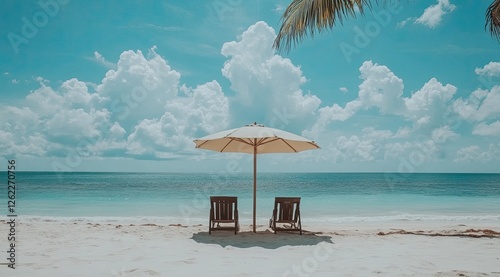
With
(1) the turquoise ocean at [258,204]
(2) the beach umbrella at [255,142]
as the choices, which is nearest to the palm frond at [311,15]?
(2) the beach umbrella at [255,142]

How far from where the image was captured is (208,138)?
21.3 feet

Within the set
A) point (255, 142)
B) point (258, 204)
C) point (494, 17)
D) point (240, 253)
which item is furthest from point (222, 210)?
point (258, 204)

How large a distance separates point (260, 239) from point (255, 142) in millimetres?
1985

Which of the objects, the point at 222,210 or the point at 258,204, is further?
the point at 258,204

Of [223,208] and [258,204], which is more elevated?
[223,208]

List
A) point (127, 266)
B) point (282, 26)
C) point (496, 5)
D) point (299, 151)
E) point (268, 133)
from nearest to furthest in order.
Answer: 1. point (127, 266)
2. point (282, 26)
3. point (496, 5)
4. point (268, 133)
5. point (299, 151)

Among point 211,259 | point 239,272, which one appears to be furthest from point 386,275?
point 211,259

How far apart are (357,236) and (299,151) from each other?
6.85 ft

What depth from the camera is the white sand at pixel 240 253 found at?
4.31 meters

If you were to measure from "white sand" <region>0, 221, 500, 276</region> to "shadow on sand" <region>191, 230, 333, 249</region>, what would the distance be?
2 cm

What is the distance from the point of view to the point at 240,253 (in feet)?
17.4

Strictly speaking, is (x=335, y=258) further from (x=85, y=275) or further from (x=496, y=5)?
(x=496, y=5)

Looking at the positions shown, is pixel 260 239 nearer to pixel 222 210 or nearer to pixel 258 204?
pixel 222 210

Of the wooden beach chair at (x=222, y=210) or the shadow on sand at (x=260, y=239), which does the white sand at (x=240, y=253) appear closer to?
the shadow on sand at (x=260, y=239)
